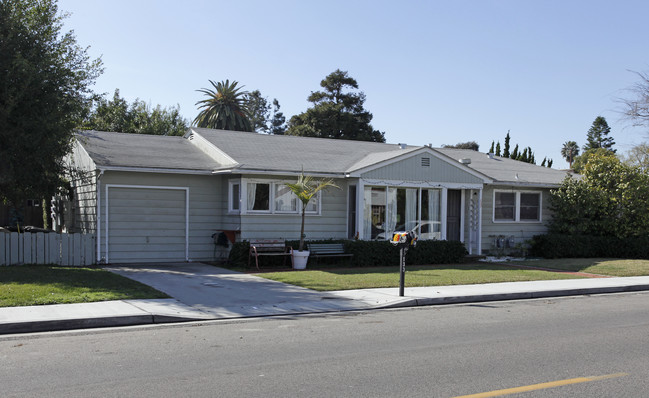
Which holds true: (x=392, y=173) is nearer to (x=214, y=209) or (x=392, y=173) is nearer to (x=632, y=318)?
(x=214, y=209)

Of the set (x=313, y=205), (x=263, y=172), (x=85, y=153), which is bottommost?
(x=313, y=205)

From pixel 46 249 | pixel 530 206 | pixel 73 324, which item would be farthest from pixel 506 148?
pixel 73 324

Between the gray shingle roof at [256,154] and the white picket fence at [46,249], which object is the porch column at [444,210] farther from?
the white picket fence at [46,249]

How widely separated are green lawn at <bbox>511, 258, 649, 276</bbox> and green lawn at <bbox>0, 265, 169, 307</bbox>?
12968mm

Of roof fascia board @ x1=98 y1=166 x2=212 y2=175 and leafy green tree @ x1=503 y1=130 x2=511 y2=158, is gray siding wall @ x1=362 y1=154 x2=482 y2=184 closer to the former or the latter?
roof fascia board @ x1=98 y1=166 x2=212 y2=175

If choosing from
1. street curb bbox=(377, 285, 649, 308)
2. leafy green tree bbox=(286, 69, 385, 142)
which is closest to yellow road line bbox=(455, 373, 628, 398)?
street curb bbox=(377, 285, 649, 308)

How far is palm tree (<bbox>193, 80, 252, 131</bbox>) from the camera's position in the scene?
49.5 meters

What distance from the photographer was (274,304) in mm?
11516

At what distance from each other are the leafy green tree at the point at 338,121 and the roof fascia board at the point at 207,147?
32.2 metres

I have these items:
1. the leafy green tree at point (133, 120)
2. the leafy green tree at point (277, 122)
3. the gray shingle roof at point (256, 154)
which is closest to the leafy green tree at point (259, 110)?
the leafy green tree at point (277, 122)

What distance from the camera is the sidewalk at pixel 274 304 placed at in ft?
31.0

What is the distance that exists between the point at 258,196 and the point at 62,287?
7.42 metres

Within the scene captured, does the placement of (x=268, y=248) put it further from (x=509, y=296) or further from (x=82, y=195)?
(x=509, y=296)

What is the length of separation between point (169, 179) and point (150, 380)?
1279cm
